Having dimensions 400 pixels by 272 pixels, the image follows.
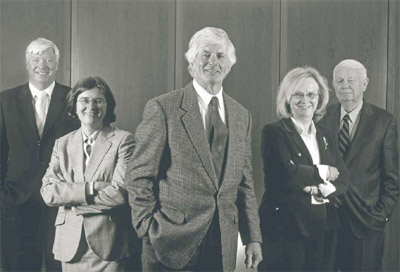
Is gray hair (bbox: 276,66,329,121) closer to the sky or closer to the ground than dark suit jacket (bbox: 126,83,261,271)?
closer to the sky

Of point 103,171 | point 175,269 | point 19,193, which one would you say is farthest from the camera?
point 19,193

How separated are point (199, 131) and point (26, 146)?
→ 49.3 inches

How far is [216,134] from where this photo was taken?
2785 millimetres

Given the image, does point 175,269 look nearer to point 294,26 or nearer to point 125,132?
point 125,132

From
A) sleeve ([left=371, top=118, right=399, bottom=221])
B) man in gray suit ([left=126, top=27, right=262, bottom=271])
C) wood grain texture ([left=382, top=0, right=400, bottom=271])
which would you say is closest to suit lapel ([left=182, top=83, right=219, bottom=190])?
man in gray suit ([left=126, top=27, right=262, bottom=271])

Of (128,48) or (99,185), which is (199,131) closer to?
(99,185)

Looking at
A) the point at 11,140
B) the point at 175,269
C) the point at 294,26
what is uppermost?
the point at 294,26

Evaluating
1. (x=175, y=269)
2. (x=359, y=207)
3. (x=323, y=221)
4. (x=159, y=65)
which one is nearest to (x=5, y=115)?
(x=159, y=65)

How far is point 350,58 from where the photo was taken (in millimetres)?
3607

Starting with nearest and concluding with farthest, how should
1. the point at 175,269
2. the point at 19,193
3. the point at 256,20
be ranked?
the point at 175,269 < the point at 19,193 < the point at 256,20

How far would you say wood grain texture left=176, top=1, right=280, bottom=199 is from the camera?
3.44 m

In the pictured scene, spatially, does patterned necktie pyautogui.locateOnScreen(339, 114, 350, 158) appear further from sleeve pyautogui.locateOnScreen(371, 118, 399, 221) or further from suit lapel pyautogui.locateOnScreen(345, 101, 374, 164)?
sleeve pyautogui.locateOnScreen(371, 118, 399, 221)

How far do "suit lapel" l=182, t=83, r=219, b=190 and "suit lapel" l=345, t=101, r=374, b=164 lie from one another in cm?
127

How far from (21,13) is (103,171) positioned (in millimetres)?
1212
